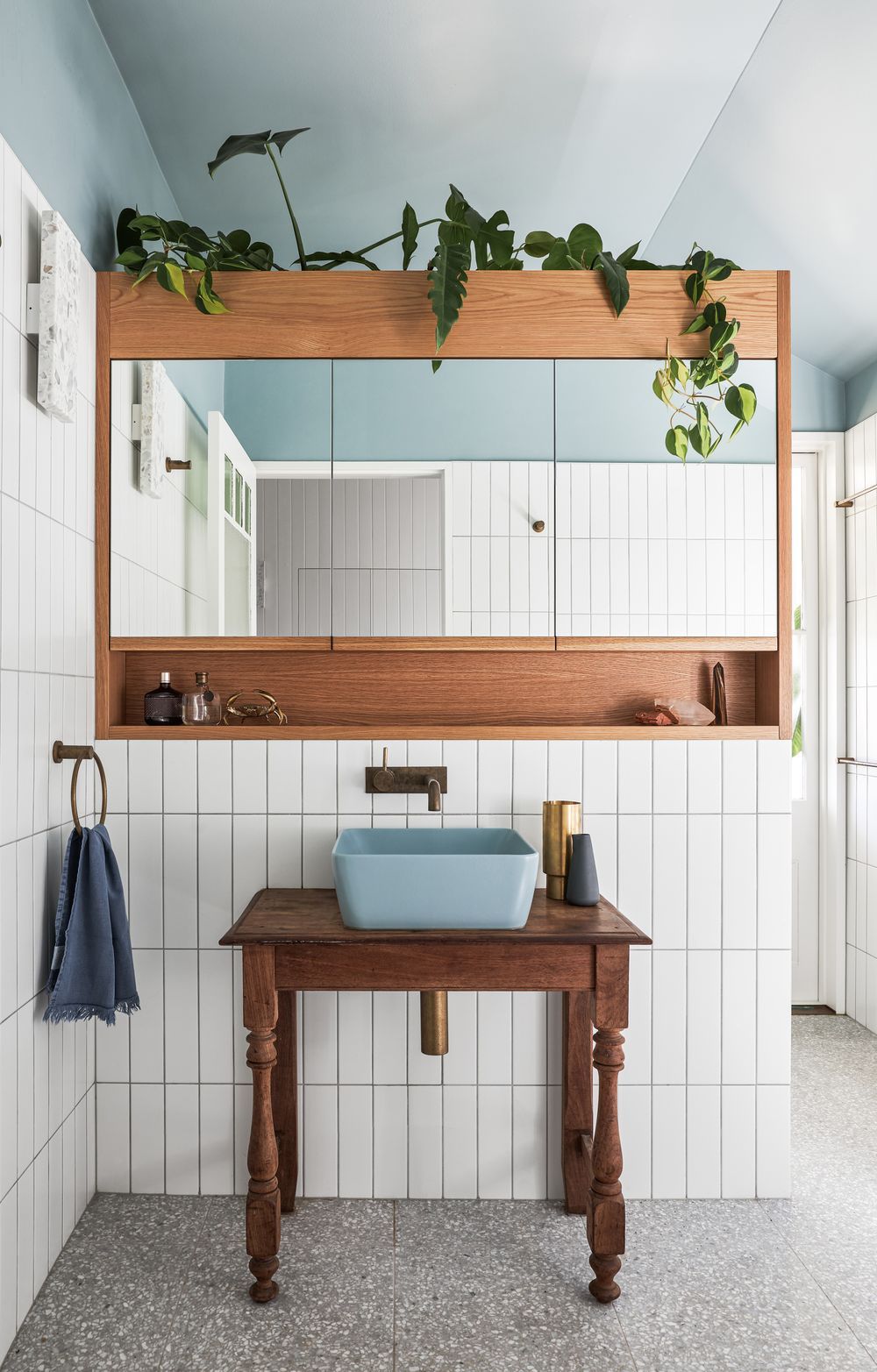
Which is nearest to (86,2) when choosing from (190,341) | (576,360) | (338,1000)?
(190,341)

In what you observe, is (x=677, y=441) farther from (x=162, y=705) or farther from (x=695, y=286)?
(x=162, y=705)

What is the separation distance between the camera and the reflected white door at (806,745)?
3.38 metres

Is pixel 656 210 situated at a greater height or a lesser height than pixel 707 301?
greater

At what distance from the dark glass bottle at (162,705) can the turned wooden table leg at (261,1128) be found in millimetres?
689

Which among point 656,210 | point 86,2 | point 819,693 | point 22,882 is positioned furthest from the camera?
point 819,693

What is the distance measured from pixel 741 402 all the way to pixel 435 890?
1397 millimetres

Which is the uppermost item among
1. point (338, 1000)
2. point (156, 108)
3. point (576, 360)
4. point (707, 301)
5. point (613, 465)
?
point (156, 108)

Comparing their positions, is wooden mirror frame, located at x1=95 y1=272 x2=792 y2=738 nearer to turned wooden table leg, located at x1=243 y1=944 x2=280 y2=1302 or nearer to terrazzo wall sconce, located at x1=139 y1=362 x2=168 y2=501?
Answer: terrazzo wall sconce, located at x1=139 y1=362 x2=168 y2=501

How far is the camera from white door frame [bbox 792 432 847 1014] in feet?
10.9

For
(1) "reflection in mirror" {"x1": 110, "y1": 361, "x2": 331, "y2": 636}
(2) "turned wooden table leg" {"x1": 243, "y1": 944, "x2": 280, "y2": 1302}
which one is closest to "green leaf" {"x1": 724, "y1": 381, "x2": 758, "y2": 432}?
(1) "reflection in mirror" {"x1": 110, "y1": 361, "x2": 331, "y2": 636}

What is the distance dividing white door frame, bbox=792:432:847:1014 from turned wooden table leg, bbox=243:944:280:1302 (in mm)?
2390

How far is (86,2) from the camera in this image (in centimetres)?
193

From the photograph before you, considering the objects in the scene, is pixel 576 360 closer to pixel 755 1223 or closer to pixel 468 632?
pixel 468 632

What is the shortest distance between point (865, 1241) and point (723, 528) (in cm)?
163
